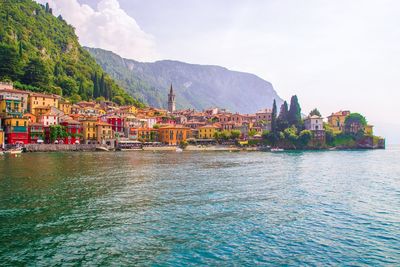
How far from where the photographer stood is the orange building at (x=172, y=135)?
4584 inches

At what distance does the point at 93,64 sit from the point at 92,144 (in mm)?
103298

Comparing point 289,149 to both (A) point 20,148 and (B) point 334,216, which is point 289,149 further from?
(B) point 334,216

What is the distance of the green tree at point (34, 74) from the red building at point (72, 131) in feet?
111

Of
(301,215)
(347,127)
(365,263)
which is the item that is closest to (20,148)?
(301,215)

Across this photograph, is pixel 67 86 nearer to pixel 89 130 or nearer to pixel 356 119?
pixel 89 130

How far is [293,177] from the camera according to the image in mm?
38812

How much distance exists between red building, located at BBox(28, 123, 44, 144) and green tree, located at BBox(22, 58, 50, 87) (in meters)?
37.0

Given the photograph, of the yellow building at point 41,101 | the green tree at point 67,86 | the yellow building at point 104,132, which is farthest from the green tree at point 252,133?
the green tree at point 67,86

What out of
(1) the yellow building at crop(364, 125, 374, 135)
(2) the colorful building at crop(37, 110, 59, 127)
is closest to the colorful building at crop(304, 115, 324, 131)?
(1) the yellow building at crop(364, 125, 374, 135)

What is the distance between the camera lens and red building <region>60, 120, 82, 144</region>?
9425cm

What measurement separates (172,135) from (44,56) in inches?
3013

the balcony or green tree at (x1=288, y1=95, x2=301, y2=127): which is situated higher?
green tree at (x1=288, y1=95, x2=301, y2=127)

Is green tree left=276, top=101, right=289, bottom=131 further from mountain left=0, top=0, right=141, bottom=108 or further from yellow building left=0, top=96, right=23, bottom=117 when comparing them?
yellow building left=0, top=96, right=23, bottom=117

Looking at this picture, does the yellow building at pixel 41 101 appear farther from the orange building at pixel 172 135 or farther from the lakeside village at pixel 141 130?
the orange building at pixel 172 135
